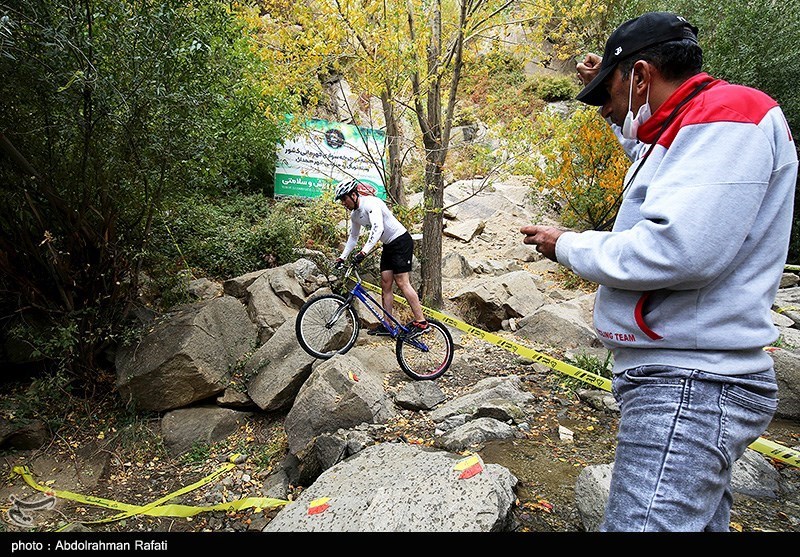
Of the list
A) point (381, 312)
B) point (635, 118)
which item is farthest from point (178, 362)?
point (635, 118)

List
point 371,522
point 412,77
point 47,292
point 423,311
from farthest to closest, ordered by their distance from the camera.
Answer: point 412,77 < point 423,311 < point 47,292 < point 371,522

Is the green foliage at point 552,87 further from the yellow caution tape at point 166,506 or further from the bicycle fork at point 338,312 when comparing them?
the yellow caution tape at point 166,506

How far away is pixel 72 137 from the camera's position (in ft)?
15.7

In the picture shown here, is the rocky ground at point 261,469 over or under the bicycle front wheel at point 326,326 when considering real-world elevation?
under

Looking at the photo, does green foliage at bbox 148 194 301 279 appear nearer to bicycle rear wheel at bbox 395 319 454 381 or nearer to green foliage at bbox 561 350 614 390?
bicycle rear wheel at bbox 395 319 454 381

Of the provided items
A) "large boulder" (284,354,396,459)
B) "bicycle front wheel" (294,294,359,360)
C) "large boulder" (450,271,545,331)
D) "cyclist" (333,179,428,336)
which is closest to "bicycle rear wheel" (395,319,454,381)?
"cyclist" (333,179,428,336)

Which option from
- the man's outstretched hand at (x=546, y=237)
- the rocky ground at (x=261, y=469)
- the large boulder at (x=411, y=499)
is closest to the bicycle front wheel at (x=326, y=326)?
the rocky ground at (x=261, y=469)

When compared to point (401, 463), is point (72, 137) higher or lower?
higher

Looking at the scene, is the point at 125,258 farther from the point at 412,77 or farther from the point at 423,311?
the point at 412,77

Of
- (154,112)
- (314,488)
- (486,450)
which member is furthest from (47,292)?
(486,450)

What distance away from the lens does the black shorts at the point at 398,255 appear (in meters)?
5.75

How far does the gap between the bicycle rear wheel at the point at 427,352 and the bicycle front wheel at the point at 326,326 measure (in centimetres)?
63

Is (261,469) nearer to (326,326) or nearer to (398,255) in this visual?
(326,326)

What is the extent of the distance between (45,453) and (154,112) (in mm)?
3561
